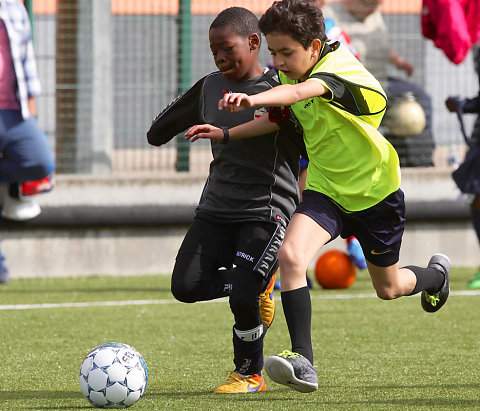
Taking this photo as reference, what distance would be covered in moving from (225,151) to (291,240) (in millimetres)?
699

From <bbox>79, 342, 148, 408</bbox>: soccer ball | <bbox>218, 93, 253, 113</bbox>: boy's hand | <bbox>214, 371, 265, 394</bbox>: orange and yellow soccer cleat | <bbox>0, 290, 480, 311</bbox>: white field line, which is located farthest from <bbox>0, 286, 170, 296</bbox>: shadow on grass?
<bbox>218, 93, 253, 113</bbox>: boy's hand

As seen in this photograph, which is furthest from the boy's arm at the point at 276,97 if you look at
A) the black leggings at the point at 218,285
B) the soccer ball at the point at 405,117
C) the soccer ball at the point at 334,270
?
the soccer ball at the point at 405,117

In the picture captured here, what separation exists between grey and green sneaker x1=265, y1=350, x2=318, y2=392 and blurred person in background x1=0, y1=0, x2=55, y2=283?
5012mm

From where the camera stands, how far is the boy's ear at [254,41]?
518cm

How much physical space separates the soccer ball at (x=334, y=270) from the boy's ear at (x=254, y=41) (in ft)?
Answer: 13.5

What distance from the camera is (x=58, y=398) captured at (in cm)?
474

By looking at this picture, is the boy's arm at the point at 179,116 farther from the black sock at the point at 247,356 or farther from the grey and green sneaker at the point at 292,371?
the grey and green sneaker at the point at 292,371

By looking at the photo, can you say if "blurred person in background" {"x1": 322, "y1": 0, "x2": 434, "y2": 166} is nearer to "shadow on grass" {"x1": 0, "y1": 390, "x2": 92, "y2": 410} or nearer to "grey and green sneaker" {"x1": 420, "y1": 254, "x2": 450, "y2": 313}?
"grey and green sneaker" {"x1": 420, "y1": 254, "x2": 450, "y2": 313}

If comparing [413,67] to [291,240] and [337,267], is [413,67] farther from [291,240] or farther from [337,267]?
[291,240]

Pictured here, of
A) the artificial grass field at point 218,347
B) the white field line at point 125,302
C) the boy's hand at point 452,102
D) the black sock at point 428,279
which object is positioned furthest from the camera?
the boy's hand at point 452,102

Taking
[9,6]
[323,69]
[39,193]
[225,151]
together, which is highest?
[9,6]

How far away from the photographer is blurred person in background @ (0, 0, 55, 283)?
891 cm

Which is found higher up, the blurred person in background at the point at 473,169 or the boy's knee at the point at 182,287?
the blurred person in background at the point at 473,169

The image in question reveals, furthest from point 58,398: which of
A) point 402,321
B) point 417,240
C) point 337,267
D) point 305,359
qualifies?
point 417,240
